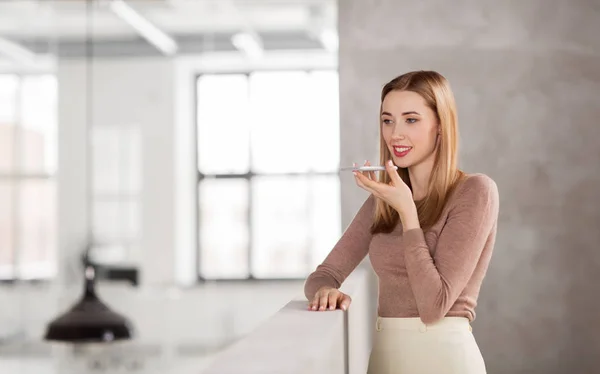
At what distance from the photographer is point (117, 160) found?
830 cm

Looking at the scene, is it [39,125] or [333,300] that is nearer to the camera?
[333,300]

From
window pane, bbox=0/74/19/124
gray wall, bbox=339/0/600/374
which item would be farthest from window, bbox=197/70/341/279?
gray wall, bbox=339/0/600/374

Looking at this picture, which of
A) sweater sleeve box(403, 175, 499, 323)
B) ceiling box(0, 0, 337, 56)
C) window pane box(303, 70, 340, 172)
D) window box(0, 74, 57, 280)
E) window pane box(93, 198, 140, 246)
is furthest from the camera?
window box(0, 74, 57, 280)

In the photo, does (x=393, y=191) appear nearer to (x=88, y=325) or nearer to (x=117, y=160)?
(x=88, y=325)

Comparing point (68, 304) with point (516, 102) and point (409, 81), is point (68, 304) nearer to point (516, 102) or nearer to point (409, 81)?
point (516, 102)

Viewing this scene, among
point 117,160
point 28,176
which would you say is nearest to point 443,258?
point 117,160

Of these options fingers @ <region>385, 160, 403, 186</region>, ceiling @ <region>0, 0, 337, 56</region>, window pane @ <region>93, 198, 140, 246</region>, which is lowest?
window pane @ <region>93, 198, 140, 246</region>

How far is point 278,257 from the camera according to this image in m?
8.21

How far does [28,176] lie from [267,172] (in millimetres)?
2636

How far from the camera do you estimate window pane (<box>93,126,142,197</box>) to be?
8.21 metres

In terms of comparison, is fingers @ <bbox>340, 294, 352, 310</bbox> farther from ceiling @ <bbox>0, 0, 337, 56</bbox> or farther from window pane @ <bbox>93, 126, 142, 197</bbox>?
window pane @ <bbox>93, 126, 142, 197</bbox>

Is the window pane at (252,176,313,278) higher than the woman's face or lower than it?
lower

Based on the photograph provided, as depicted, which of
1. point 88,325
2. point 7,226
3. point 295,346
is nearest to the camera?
point 295,346

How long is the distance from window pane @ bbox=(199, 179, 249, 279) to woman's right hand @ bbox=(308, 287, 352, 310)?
623 cm
